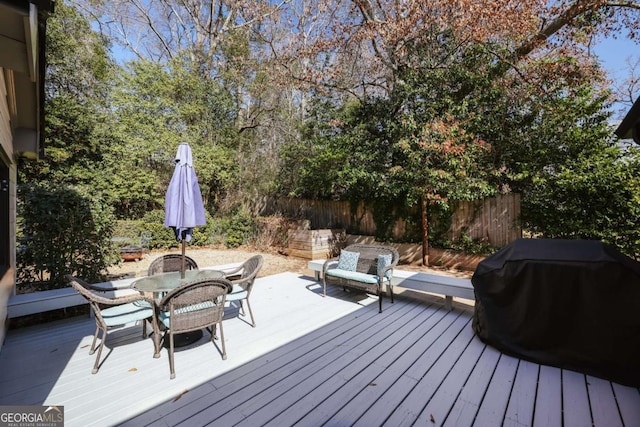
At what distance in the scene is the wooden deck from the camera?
81.1 inches

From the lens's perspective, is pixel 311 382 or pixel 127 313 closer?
pixel 311 382

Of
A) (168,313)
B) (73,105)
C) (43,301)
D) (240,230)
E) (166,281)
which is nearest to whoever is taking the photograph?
(168,313)

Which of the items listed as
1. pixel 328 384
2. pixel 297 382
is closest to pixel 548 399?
pixel 328 384

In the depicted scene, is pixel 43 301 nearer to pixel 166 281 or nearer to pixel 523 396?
pixel 166 281

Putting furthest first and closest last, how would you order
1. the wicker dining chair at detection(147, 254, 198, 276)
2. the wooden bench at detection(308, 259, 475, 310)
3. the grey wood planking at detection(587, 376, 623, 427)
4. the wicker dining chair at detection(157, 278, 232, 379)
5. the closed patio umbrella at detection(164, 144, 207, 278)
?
the wicker dining chair at detection(147, 254, 198, 276), the wooden bench at detection(308, 259, 475, 310), the closed patio umbrella at detection(164, 144, 207, 278), the wicker dining chair at detection(157, 278, 232, 379), the grey wood planking at detection(587, 376, 623, 427)

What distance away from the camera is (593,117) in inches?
231

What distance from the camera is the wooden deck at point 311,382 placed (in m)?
2.06

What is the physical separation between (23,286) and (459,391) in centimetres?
586

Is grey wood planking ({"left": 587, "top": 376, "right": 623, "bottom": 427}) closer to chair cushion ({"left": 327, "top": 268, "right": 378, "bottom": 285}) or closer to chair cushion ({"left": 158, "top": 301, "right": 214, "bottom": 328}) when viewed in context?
chair cushion ({"left": 327, "top": 268, "right": 378, "bottom": 285})

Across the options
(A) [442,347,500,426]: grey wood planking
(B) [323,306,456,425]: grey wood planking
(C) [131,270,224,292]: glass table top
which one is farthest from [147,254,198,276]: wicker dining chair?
(A) [442,347,500,426]: grey wood planking

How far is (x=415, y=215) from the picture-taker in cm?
822

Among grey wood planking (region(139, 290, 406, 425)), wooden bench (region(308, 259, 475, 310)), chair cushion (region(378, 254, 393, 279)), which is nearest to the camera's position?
grey wood planking (region(139, 290, 406, 425))

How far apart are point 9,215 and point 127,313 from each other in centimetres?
242

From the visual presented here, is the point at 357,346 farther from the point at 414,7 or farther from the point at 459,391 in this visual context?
the point at 414,7
